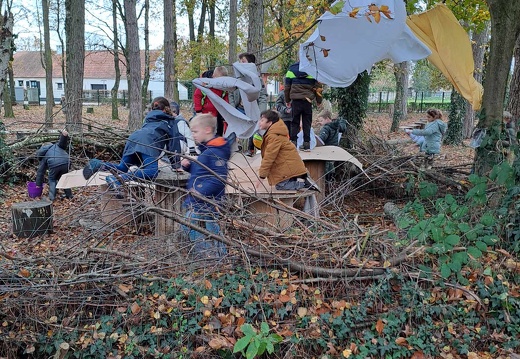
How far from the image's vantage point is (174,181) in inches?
213

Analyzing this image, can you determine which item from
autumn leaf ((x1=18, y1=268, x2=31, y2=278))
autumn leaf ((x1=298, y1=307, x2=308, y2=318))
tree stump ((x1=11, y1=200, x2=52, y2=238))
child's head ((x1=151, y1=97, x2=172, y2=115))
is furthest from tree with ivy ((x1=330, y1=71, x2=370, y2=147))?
autumn leaf ((x1=18, y1=268, x2=31, y2=278))

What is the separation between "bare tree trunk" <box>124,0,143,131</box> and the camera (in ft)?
40.6

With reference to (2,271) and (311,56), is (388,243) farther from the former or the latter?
(2,271)

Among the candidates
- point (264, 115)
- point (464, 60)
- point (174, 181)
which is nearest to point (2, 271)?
point (174, 181)

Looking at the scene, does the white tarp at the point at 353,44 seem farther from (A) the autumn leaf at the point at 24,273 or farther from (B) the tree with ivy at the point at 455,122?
(B) the tree with ivy at the point at 455,122

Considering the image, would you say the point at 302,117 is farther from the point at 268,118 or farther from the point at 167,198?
the point at 167,198

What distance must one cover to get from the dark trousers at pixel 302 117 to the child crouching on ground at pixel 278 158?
1.40 metres

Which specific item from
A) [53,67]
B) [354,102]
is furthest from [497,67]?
A: [53,67]

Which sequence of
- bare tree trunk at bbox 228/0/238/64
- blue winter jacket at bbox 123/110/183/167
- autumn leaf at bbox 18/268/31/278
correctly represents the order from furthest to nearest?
bare tree trunk at bbox 228/0/238/64 → blue winter jacket at bbox 123/110/183/167 → autumn leaf at bbox 18/268/31/278

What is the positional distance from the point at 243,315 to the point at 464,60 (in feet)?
16.6

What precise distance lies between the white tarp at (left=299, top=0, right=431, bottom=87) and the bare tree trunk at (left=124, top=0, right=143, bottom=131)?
666cm

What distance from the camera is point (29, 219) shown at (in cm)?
620

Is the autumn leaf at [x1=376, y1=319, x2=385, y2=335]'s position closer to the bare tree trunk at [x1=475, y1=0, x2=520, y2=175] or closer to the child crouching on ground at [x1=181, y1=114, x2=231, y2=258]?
the child crouching on ground at [x1=181, y1=114, x2=231, y2=258]

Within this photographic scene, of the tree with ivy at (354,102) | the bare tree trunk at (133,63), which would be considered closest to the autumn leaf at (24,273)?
the tree with ivy at (354,102)
